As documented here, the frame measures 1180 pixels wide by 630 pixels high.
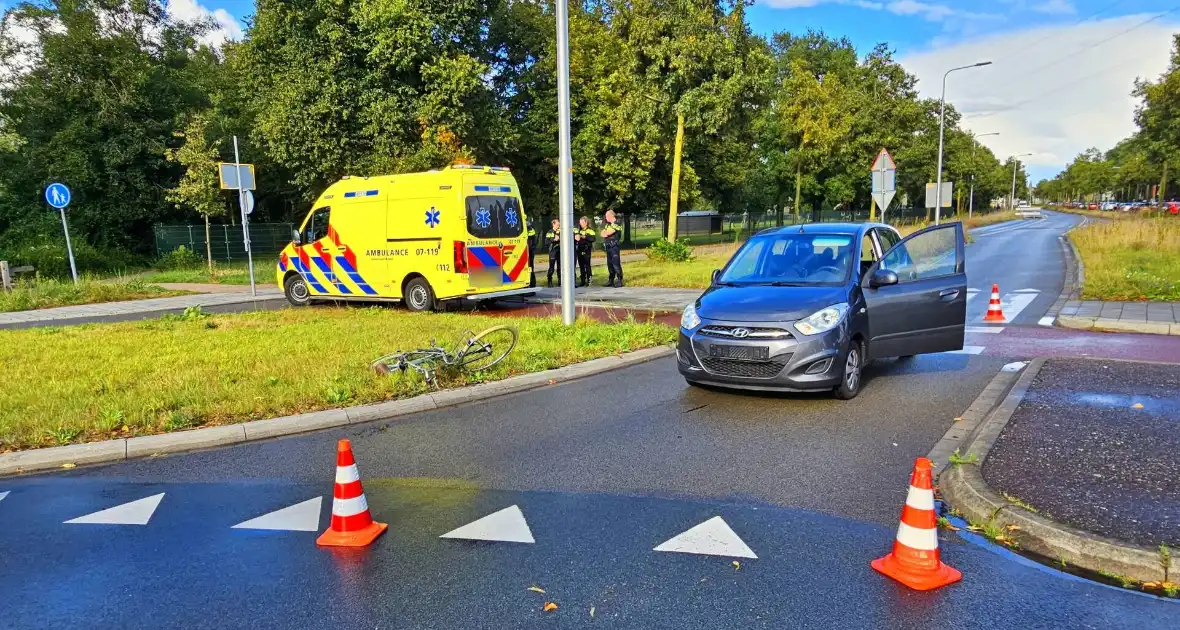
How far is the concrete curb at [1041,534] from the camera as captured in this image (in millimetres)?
3307

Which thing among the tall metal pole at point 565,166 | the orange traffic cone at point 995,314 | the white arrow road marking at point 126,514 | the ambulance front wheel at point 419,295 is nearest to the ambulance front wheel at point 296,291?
the ambulance front wheel at point 419,295

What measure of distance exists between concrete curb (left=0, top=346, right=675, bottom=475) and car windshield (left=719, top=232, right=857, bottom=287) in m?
2.32

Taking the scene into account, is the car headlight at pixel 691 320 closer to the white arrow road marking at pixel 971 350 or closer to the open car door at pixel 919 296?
the open car door at pixel 919 296

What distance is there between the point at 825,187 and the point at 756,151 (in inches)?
220

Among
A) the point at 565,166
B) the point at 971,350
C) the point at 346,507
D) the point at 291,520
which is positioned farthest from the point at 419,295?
the point at 346,507

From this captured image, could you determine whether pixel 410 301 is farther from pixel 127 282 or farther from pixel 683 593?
pixel 683 593

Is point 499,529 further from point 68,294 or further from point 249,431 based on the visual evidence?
point 68,294

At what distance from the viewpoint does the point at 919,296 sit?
7.15m

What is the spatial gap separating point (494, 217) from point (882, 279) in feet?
26.8

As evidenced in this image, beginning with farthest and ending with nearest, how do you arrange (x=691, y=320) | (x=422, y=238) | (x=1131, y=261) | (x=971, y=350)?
(x=1131, y=261) → (x=422, y=238) → (x=971, y=350) → (x=691, y=320)

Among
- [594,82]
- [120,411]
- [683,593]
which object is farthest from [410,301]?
[594,82]

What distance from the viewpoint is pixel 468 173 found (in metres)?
13.0

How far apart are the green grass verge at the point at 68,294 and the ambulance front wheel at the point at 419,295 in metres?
8.08

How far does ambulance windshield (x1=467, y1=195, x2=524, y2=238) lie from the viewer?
1300 centimetres
